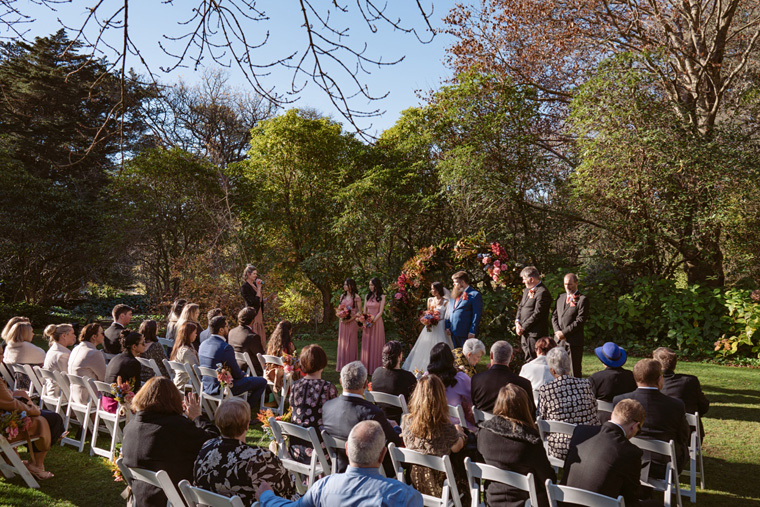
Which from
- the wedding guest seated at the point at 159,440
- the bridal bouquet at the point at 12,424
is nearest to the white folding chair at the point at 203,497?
the wedding guest seated at the point at 159,440

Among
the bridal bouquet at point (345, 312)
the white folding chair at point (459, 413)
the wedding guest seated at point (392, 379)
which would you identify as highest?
the bridal bouquet at point (345, 312)

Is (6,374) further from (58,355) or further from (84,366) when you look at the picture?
(84,366)

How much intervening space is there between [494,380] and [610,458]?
1413mm

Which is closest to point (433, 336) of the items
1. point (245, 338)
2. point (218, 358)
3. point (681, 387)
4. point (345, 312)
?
point (345, 312)

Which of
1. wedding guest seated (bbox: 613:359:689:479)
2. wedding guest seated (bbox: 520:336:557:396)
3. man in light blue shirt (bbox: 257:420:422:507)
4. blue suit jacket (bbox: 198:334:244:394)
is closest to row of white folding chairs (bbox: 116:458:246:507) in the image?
man in light blue shirt (bbox: 257:420:422:507)

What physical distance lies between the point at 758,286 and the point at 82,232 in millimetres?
18596

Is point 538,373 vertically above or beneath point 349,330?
beneath

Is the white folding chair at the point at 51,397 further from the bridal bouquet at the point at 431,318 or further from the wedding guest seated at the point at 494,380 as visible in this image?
the bridal bouquet at the point at 431,318

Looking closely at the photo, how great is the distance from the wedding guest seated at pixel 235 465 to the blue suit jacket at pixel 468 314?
16.9 ft

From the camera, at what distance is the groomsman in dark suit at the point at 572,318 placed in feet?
24.2

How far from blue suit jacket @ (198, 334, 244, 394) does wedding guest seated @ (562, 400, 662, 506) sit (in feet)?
13.5

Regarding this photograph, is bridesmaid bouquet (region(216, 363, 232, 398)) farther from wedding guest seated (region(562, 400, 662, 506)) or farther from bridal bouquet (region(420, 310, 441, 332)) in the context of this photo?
wedding guest seated (region(562, 400, 662, 506))

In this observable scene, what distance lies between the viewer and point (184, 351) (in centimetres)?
694

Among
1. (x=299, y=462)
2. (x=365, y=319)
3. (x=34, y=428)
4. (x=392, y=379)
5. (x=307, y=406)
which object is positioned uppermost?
(x=365, y=319)
